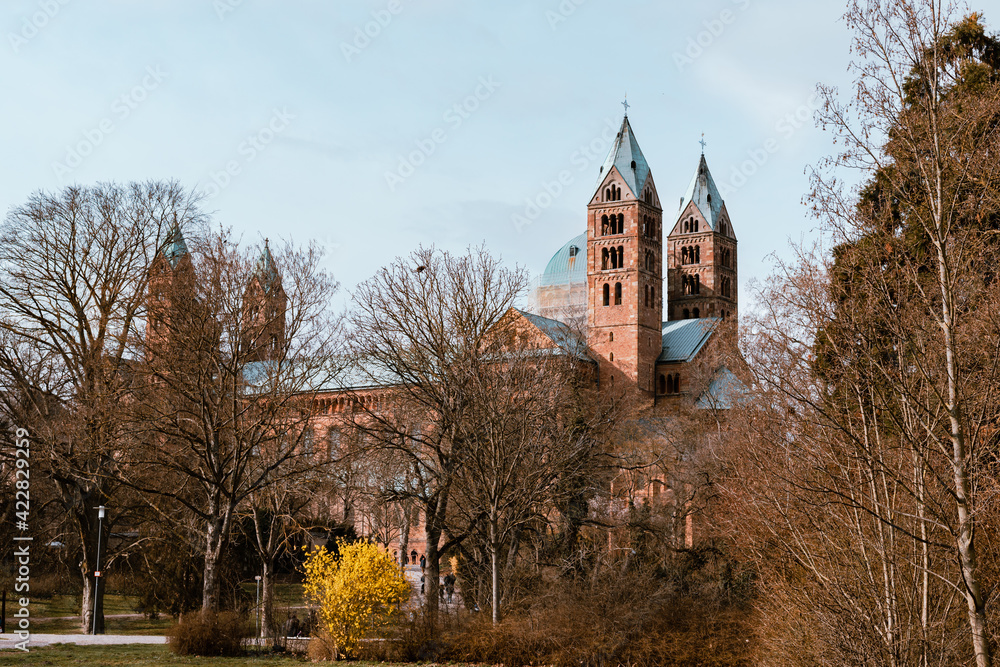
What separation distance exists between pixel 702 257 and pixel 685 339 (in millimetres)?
15830

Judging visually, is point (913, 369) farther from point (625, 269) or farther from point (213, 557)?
point (625, 269)

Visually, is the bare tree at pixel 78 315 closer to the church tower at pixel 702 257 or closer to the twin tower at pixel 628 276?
the twin tower at pixel 628 276

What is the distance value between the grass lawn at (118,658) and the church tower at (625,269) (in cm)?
5233

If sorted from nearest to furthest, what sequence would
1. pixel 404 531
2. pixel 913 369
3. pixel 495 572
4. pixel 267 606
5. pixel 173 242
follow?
pixel 913 369
pixel 495 572
pixel 267 606
pixel 173 242
pixel 404 531

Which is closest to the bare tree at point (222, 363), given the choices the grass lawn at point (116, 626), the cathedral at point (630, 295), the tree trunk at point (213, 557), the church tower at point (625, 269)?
the tree trunk at point (213, 557)

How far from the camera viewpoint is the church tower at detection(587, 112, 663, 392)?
73.9m

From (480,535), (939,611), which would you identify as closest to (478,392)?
(480,535)

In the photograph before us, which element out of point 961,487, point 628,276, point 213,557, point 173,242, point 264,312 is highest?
point 628,276

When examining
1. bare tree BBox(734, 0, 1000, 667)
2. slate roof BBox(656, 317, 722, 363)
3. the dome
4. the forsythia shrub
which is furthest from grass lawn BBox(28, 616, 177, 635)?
the dome

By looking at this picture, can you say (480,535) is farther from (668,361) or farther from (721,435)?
(668,361)

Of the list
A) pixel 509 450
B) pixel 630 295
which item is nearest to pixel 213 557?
pixel 509 450

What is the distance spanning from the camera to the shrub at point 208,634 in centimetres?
2206

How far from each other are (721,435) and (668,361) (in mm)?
42033

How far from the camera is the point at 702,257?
298 ft
